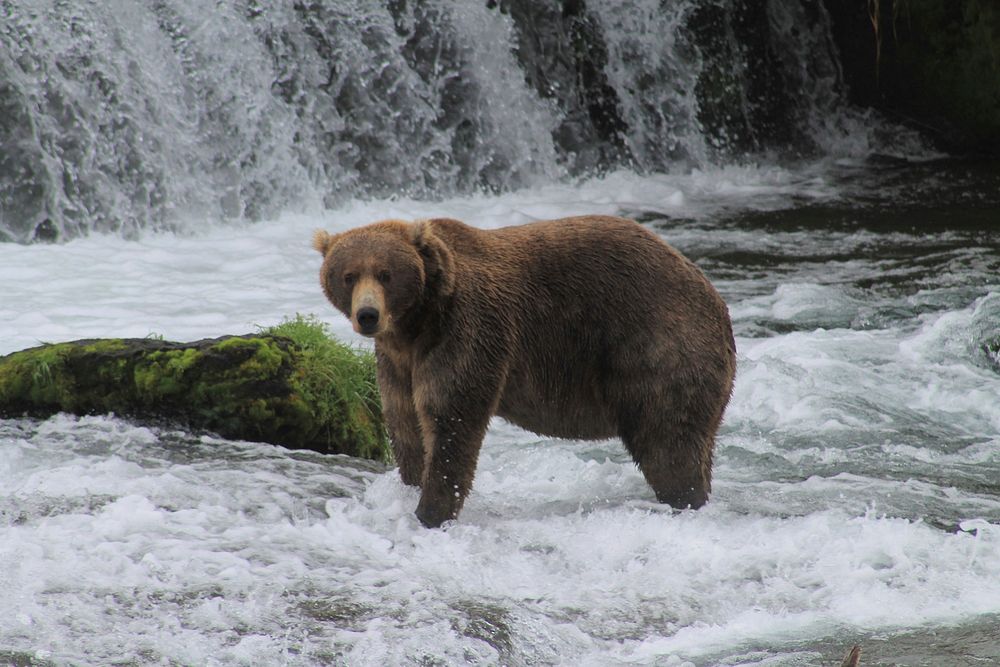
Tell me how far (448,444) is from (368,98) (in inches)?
439

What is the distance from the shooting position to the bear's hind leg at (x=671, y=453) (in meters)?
6.63

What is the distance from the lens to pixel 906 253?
1397 cm

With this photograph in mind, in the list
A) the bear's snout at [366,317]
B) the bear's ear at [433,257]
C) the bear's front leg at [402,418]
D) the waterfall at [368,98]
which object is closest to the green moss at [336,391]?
the bear's front leg at [402,418]

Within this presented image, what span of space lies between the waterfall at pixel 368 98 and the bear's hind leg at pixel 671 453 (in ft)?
27.9

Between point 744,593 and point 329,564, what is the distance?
1761mm

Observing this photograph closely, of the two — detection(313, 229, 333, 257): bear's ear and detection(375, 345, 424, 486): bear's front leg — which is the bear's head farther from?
detection(375, 345, 424, 486): bear's front leg

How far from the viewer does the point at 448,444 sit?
6340 mm

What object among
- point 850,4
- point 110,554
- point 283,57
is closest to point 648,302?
point 110,554

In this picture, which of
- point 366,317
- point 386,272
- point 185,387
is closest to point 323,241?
point 386,272

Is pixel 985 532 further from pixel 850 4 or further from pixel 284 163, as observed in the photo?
pixel 850 4

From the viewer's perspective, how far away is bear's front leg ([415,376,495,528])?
6324mm

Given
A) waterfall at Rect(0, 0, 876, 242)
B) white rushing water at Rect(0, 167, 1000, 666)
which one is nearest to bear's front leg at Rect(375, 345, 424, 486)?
white rushing water at Rect(0, 167, 1000, 666)

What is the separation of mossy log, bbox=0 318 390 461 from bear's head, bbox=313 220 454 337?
4.85ft

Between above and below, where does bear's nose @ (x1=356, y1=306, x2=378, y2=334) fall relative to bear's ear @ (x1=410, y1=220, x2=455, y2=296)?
below
